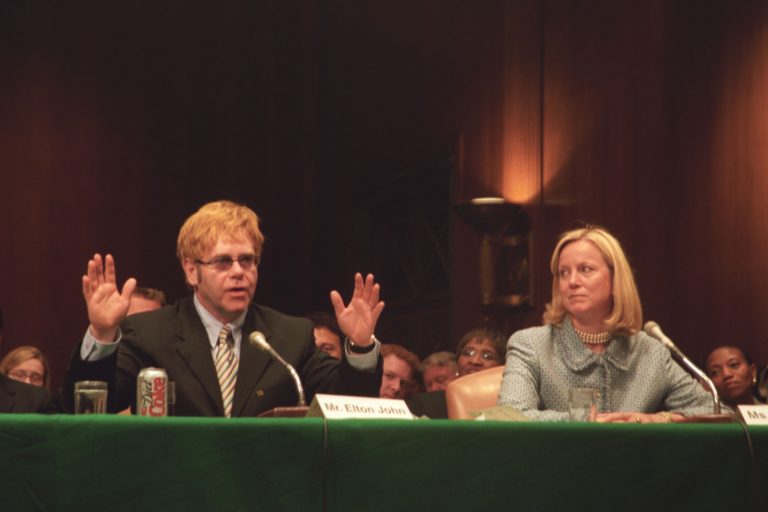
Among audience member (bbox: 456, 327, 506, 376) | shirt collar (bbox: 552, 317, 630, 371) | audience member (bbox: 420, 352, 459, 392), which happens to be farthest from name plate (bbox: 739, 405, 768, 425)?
audience member (bbox: 420, 352, 459, 392)

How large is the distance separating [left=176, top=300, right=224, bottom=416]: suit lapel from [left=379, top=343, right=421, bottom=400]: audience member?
1.99 meters

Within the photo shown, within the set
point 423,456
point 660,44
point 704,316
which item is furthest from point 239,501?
point 660,44

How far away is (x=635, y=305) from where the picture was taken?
3.64 m

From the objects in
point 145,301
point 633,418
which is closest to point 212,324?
point 633,418

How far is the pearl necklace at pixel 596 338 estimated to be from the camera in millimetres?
3639

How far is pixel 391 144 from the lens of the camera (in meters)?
7.96

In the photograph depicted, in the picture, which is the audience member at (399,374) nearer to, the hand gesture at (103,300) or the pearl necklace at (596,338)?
the pearl necklace at (596,338)

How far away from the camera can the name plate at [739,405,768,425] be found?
8.82 feet

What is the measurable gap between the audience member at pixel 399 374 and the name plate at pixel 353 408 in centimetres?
272

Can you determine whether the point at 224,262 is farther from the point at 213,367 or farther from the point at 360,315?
the point at 360,315

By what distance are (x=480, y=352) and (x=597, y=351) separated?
5.44 feet

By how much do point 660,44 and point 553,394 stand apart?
2.83 m

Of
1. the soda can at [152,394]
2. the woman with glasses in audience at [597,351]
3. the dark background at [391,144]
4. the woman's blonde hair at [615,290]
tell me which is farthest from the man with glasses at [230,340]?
the dark background at [391,144]

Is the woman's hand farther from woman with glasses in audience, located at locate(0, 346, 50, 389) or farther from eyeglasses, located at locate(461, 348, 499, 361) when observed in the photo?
woman with glasses in audience, located at locate(0, 346, 50, 389)
